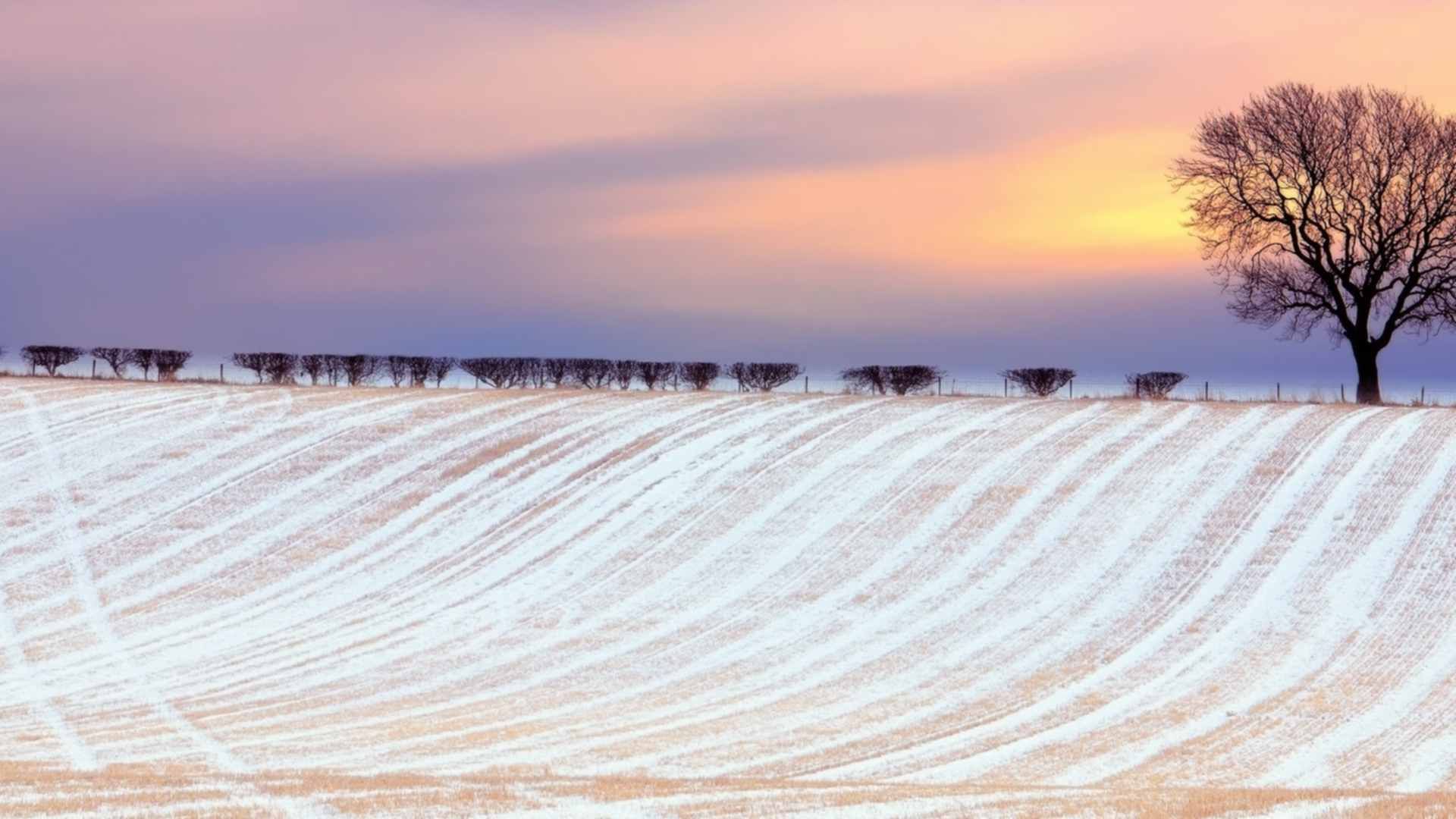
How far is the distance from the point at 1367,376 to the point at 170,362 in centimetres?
4157

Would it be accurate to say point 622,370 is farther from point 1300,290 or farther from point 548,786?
point 548,786

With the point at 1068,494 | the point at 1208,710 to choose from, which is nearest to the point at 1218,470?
the point at 1068,494

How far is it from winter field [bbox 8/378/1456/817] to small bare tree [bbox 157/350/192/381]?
20.6 feet

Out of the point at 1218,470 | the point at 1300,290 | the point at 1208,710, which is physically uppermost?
the point at 1300,290

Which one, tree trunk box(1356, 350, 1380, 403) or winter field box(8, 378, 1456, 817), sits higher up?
tree trunk box(1356, 350, 1380, 403)

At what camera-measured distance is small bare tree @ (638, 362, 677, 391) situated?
5541 centimetres

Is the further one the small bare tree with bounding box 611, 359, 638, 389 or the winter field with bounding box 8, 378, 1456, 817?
the small bare tree with bounding box 611, 359, 638, 389

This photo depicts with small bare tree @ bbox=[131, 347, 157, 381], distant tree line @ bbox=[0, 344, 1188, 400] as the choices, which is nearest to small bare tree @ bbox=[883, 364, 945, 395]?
distant tree line @ bbox=[0, 344, 1188, 400]

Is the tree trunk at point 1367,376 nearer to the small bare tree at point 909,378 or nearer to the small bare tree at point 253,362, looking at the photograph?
the small bare tree at point 909,378

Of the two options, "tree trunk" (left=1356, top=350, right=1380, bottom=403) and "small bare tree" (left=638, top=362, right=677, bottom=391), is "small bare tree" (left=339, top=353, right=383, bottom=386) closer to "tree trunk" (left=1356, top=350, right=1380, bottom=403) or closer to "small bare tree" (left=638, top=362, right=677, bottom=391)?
"small bare tree" (left=638, top=362, right=677, bottom=391)

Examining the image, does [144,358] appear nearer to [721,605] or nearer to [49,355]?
[49,355]

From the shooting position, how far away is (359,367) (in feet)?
186

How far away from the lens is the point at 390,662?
27734 mm

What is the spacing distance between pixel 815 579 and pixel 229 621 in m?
11.4
